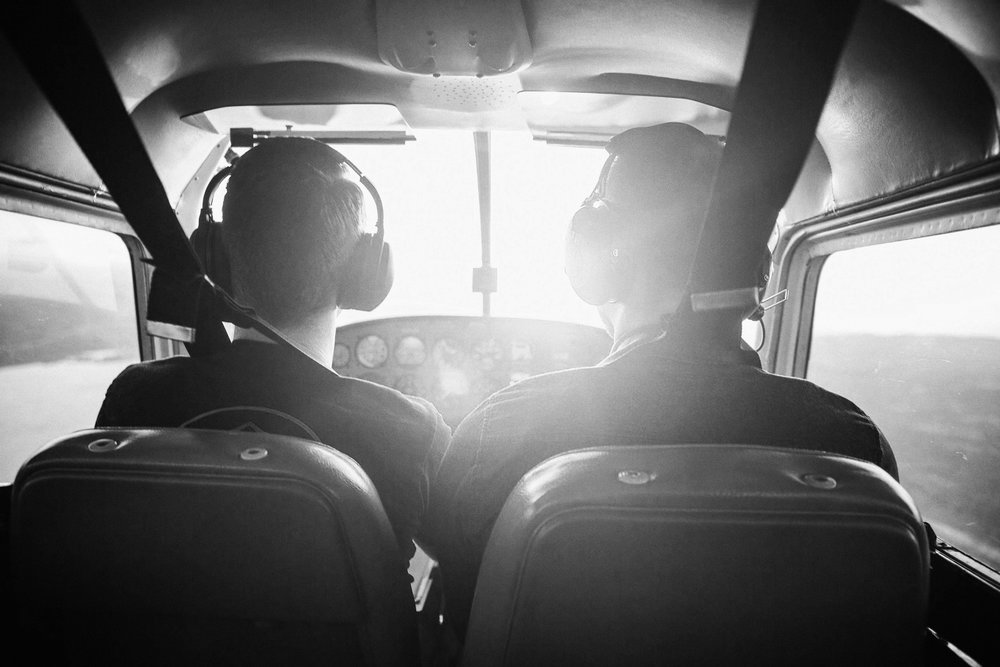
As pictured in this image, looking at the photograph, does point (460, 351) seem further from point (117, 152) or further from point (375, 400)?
point (117, 152)

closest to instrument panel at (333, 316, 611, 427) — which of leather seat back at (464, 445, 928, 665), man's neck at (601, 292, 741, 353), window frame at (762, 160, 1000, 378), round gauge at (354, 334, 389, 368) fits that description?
round gauge at (354, 334, 389, 368)

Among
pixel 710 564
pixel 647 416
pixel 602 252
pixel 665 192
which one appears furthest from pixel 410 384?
pixel 710 564

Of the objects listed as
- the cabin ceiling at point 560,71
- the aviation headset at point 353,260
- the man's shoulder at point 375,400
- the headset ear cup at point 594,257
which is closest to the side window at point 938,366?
the cabin ceiling at point 560,71

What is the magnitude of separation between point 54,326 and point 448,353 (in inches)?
59.0

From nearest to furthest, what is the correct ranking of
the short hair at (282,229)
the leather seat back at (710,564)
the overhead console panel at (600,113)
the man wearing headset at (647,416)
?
1. the leather seat back at (710,564)
2. the man wearing headset at (647,416)
3. the short hair at (282,229)
4. the overhead console panel at (600,113)

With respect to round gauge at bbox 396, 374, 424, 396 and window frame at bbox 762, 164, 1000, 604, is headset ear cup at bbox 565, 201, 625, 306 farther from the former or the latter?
round gauge at bbox 396, 374, 424, 396

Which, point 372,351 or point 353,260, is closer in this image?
point 353,260

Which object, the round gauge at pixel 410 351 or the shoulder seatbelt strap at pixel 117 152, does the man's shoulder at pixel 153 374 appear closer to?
the shoulder seatbelt strap at pixel 117 152

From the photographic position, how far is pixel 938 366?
4.55ft

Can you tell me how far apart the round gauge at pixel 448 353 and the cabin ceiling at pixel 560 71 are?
1.06 meters

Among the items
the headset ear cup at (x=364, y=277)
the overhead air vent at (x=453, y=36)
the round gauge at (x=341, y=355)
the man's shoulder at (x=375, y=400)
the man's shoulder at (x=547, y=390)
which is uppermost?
the overhead air vent at (x=453, y=36)

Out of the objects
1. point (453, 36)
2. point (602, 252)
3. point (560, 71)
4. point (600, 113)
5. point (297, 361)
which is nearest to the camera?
point (297, 361)

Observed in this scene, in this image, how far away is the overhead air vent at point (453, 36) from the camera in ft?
4.21

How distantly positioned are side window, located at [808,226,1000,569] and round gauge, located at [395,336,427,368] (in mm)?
1763
